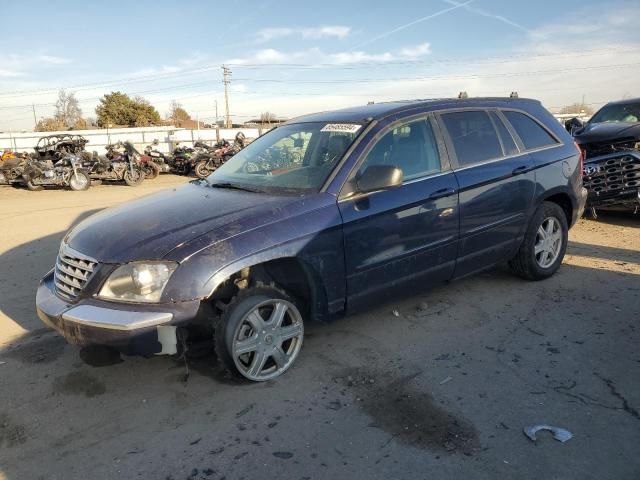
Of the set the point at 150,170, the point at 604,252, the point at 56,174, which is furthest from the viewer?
the point at 150,170

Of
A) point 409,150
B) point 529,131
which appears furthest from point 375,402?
point 529,131

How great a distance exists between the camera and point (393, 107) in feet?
13.7

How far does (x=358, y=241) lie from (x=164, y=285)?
133 centimetres

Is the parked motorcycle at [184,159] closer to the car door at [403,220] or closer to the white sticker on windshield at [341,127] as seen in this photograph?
the white sticker on windshield at [341,127]

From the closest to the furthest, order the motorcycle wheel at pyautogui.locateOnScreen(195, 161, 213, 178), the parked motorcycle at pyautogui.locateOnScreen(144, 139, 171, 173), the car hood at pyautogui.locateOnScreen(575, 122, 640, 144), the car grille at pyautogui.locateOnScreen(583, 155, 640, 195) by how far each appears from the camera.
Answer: the car grille at pyautogui.locateOnScreen(583, 155, 640, 195), the car hood at pyautogui.locateOnScreen(575, 122, 640, 144), the motorcycle wheel at pyautogui.locateOnScreen(195, 161, 213, 178), the parked motorcycle at pyautogui.locateOnScreen(144, 139, 171, 173)

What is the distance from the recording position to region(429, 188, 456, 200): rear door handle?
3.89 meters

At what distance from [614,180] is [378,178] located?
17.4ft

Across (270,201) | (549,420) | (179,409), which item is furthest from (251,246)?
(549,420)

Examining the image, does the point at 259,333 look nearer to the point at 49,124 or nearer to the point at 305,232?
the point at 305,232

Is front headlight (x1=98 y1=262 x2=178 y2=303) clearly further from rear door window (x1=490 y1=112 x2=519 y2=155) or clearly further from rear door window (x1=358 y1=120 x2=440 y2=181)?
rear door window (x1=490 y1=112 x2=519 y2=155)

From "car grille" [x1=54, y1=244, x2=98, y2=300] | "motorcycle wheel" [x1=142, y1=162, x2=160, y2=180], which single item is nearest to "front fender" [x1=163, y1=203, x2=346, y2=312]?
"car grille" [x1=54, y1=244, x2=98, y2=300]

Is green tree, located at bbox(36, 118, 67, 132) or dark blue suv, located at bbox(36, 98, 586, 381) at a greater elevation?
green tree, located at bbox(36, 118, 67, 132)

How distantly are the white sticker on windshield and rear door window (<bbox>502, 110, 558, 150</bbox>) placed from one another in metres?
1.71

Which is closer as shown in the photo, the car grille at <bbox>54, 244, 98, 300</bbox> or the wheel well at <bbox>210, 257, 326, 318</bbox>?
the car grille at <bbox>54, 244, 98, 300</bbox>
